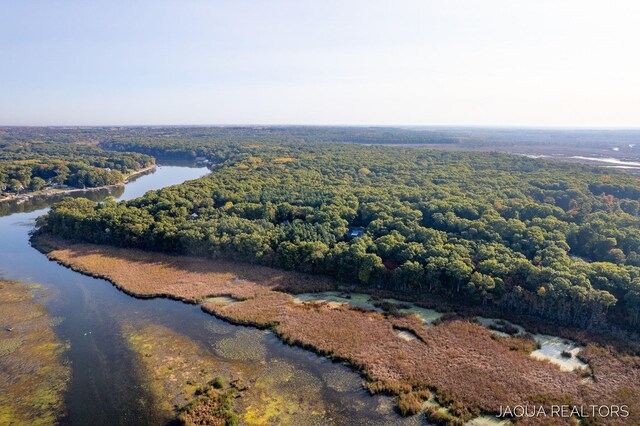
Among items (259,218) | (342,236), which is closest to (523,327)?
(342,236)

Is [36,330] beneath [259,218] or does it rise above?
beneath

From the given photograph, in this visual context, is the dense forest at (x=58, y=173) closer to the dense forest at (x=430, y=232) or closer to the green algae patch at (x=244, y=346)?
the dense forest at (x=430, y=232)

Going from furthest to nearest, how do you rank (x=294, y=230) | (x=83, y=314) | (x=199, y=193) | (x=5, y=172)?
(x=5, y=172), (x=199, y=193), (x=294, y=230), (x=83, y=314)

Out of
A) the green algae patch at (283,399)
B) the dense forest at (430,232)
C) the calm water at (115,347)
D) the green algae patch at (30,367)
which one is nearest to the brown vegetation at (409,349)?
the calm water at (115,347)

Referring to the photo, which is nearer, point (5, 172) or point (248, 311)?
point (248, 311)

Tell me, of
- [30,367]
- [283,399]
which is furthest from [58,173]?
[283,399]

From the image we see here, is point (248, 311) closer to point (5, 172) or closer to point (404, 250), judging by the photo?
point (404, 250)

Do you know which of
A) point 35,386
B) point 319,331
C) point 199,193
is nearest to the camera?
point 35,386
